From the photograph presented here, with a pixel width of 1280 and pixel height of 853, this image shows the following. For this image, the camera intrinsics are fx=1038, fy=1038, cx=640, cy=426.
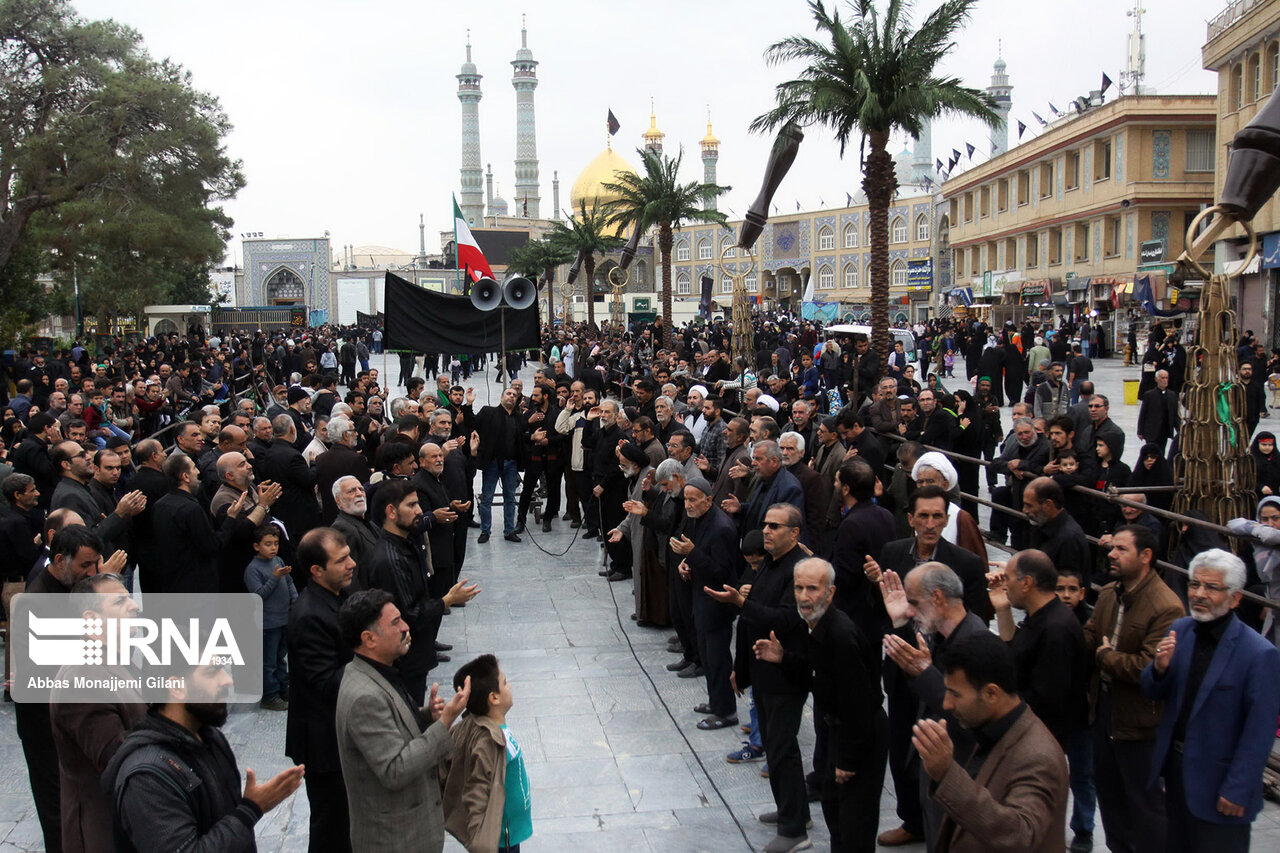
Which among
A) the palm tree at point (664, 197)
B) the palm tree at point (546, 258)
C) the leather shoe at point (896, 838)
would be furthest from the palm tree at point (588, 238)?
the leather shoe at point (896, 838)

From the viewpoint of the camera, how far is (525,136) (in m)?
77.4

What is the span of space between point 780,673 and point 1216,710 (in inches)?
65.4

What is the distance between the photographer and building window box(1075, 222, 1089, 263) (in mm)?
35094

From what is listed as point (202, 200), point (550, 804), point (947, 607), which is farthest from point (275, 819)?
point (202, 200)

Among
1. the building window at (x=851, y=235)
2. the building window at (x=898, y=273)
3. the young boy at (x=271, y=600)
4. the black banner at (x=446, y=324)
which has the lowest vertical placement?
the young boy at (x=271, y=600)

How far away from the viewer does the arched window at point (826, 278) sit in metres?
66.1

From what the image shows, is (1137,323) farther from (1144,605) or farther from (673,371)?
(1144,605)

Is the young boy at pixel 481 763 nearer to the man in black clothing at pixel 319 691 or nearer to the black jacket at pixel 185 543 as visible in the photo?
the man in black clothing at pixel 319 691

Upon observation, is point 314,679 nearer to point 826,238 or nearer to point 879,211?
point 879,211

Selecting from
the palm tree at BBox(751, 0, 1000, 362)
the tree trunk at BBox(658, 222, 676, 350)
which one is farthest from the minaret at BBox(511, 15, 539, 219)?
the palm tree at BBox(751, 0, 1000, 362)

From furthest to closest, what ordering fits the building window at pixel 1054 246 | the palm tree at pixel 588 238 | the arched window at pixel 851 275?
the arched window at pixel 851 275 < the palm tree at pixel 588 238 < the building window at pixel 1054 246

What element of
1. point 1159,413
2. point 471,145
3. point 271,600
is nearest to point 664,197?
point 1159,413

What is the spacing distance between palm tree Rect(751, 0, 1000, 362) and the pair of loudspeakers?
6668 mm

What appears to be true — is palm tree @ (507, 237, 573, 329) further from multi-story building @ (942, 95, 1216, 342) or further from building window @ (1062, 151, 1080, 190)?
building window @ (1062, 151, 1080, 190)
